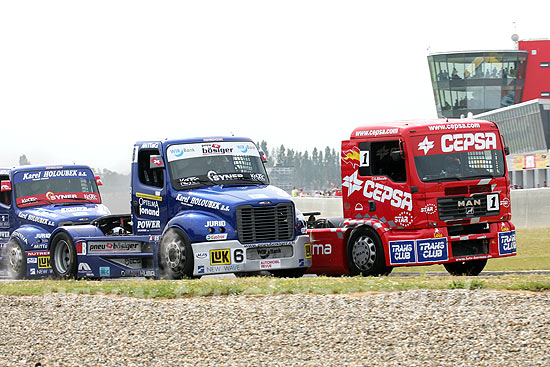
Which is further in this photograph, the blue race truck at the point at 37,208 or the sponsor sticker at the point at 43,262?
the blue race truck at the point at 37,208

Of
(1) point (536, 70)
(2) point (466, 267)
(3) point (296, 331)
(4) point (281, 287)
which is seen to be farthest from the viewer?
(1) point (536, 70)

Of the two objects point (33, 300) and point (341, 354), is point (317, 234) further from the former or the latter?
point (341, 354)

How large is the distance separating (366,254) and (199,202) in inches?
120

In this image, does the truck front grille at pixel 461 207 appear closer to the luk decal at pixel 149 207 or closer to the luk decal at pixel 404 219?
the luk decal at pixel 404 219

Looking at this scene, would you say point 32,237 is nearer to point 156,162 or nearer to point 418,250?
point 156,162

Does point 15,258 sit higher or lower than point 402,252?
lower

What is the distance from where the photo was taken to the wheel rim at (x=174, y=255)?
1570 cm

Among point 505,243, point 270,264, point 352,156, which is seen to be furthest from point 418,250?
point 270,264

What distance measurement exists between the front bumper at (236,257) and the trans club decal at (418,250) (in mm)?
1833

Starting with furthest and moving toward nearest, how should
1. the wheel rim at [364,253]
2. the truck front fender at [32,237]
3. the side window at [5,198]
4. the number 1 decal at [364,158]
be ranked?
the side window at [5,198]
the truck front fender at [32,237]
the number 1 decal at [364,158]
the wheel rim at [364,253]

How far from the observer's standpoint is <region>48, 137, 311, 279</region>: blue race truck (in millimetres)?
15531

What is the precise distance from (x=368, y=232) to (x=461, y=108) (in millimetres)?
79361

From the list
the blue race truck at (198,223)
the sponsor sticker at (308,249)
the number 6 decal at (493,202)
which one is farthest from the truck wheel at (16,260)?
the number 6 decal at (493,202)

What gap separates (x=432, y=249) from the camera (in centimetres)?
1575
